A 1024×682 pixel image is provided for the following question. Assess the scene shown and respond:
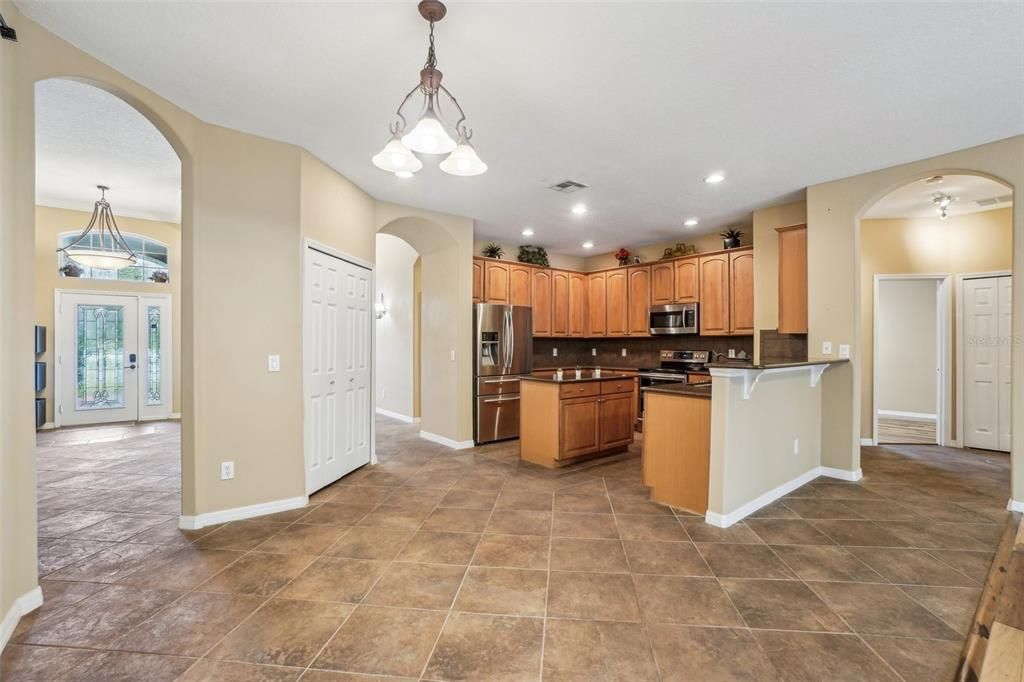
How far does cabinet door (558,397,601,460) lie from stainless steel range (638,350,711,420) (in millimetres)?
1579

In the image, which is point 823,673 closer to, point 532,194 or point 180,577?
point 180,577

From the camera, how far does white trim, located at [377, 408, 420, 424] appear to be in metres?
7.06

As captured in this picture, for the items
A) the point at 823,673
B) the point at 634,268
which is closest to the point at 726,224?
the point at 634,268

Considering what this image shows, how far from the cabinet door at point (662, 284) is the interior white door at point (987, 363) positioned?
131 inches

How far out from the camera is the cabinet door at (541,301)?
6.76 meters

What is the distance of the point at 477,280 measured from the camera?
236 inches

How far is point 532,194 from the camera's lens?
180 inches

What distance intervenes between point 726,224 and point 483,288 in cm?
334

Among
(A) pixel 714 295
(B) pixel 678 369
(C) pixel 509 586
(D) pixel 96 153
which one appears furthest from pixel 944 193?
(D) pixel 96 153

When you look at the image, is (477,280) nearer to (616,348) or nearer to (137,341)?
(616,348)

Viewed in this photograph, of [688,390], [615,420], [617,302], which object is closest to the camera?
[688,390]

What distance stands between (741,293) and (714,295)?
0.35 metres

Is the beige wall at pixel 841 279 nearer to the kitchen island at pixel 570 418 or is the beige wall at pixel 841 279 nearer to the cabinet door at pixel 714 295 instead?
the cabinet door at pixel 714 295

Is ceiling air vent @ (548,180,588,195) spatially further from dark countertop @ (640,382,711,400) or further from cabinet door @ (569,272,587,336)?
cabinet door @ (569,272,587,336)
